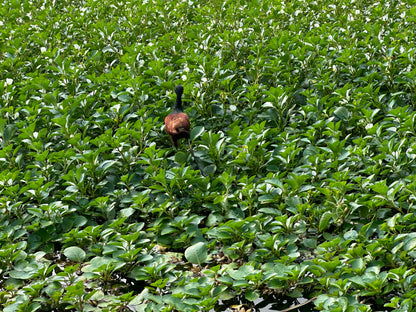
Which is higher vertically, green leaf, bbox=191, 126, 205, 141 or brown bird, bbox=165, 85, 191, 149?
brown bird, bbox=165, 85, 191, 149

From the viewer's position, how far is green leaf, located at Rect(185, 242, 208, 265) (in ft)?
11.2

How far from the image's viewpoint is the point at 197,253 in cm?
341

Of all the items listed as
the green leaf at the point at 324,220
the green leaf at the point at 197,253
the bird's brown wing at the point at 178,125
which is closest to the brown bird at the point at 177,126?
the bird's brown wing at the point at 178,125

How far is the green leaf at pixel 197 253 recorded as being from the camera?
340 centimetres

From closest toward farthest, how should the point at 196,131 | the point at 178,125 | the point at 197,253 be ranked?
1. the point at 197,253
2. the point at 178,125
3. the point at 196,131

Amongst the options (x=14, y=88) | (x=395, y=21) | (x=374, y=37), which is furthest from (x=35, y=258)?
(x=395, y=21)

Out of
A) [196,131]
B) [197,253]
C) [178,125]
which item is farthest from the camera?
[196,131]

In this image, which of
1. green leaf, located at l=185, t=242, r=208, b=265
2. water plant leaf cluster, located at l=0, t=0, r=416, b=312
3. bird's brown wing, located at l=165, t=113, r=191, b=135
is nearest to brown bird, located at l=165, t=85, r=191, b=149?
bird's brown wing, located at l=165, t=113, r=191, b=135

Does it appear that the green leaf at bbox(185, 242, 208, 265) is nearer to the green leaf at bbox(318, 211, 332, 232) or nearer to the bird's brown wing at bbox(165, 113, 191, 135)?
the green leaf at bbox(318, 211, 332, 232)

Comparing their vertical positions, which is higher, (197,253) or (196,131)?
(196,131)

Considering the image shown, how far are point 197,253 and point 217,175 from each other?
99cm

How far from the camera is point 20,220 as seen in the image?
3.85 meters

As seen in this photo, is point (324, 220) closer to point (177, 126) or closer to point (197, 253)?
point (197, 253)


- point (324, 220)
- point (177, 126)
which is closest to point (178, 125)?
point (177, 126)
